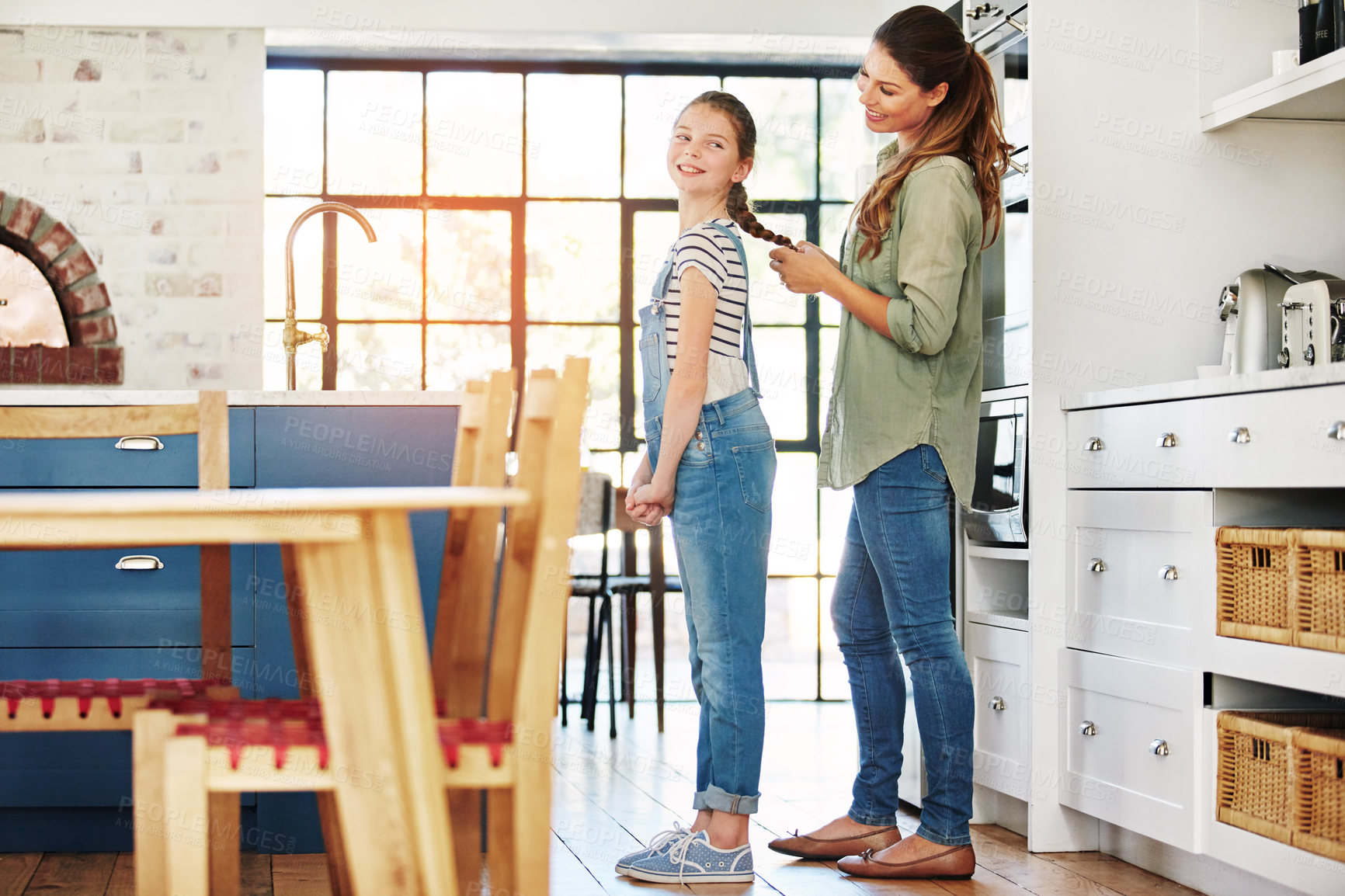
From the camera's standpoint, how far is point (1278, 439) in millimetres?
1792

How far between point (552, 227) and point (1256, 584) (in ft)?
11.3

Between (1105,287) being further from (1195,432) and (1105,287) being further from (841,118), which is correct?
(841,118)

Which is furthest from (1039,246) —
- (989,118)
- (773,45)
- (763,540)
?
(773,45)

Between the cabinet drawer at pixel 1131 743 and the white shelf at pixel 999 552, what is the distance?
20 cm

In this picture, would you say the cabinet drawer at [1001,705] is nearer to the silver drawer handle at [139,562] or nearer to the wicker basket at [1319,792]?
the wicker basket at [1319,792]

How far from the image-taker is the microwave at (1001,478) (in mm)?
2389

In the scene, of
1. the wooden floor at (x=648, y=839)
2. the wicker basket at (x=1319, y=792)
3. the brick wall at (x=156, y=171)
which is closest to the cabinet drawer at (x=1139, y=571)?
the wicker basket at (x=1319, y=792)

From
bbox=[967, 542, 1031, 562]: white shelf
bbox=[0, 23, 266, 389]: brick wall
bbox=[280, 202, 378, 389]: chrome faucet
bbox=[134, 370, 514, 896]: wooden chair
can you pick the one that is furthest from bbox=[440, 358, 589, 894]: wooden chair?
bbox=[0, 23, 266, 389]: brick wall

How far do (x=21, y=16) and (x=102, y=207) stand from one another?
0.74m

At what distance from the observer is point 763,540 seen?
198 cm

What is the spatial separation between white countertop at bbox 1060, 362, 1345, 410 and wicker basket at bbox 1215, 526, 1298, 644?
22 centimetres

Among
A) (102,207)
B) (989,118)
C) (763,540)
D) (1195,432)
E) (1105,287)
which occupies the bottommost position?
(763,540)

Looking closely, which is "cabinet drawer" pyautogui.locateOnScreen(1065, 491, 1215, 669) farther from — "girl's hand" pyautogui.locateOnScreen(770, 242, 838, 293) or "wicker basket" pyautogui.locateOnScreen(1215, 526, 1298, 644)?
"girl's hand" pyautogui.locateOnScreen(770, 242, 838, 293)

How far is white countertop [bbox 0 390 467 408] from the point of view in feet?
7.12
